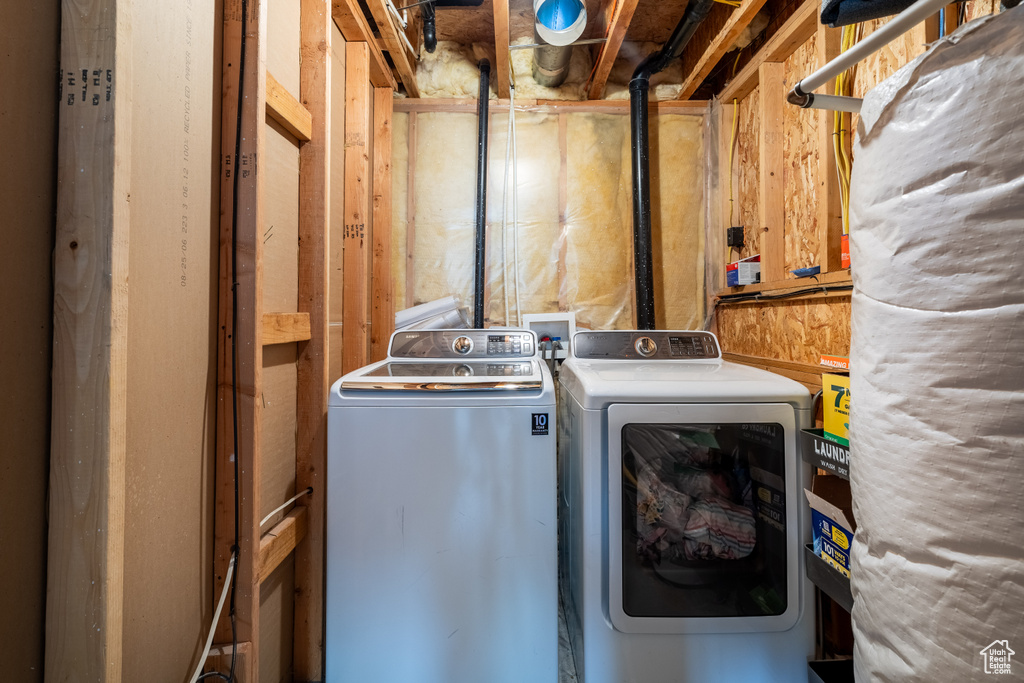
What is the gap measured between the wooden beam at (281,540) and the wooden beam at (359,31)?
1921mm

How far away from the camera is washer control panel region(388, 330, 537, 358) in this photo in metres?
1.84

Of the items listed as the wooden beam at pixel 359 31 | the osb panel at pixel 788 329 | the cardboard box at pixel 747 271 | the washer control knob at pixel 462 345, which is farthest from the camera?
the cardboard box at pixel 747 271

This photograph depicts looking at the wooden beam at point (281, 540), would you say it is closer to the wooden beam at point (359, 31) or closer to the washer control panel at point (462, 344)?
the washer control panel at point (462, 344)

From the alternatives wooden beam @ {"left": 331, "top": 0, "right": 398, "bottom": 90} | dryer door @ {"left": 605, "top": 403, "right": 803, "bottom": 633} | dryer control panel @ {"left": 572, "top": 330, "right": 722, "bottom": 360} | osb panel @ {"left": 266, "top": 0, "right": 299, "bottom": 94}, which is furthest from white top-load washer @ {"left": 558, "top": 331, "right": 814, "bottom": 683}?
wooden beam @ {"left": 331, "top": 0, "right": 398, "bottom": 90}

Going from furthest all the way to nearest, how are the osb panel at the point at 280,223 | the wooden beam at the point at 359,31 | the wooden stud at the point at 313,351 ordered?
the wooden beam at the point at 359,31, the wooden stud at the point at 313,351, the osb panel at the point at 280,223

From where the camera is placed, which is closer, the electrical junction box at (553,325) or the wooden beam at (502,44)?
the wooden beam at (502,44)

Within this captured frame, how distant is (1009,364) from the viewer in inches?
23.5

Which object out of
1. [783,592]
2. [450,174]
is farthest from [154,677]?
[450,174]

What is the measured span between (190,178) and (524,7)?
215 centimetres

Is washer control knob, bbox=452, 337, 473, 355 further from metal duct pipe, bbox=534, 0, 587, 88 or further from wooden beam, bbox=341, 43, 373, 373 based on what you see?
metal duct pipe, bbox=534, 0, 587, 88

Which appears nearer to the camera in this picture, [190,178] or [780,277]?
[190,178]

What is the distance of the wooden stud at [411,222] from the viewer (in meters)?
2.55

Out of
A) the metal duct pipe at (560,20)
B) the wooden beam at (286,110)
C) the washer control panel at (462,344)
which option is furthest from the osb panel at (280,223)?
the metal duct pipe at (560,20)

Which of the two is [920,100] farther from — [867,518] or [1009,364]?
[867,518]
